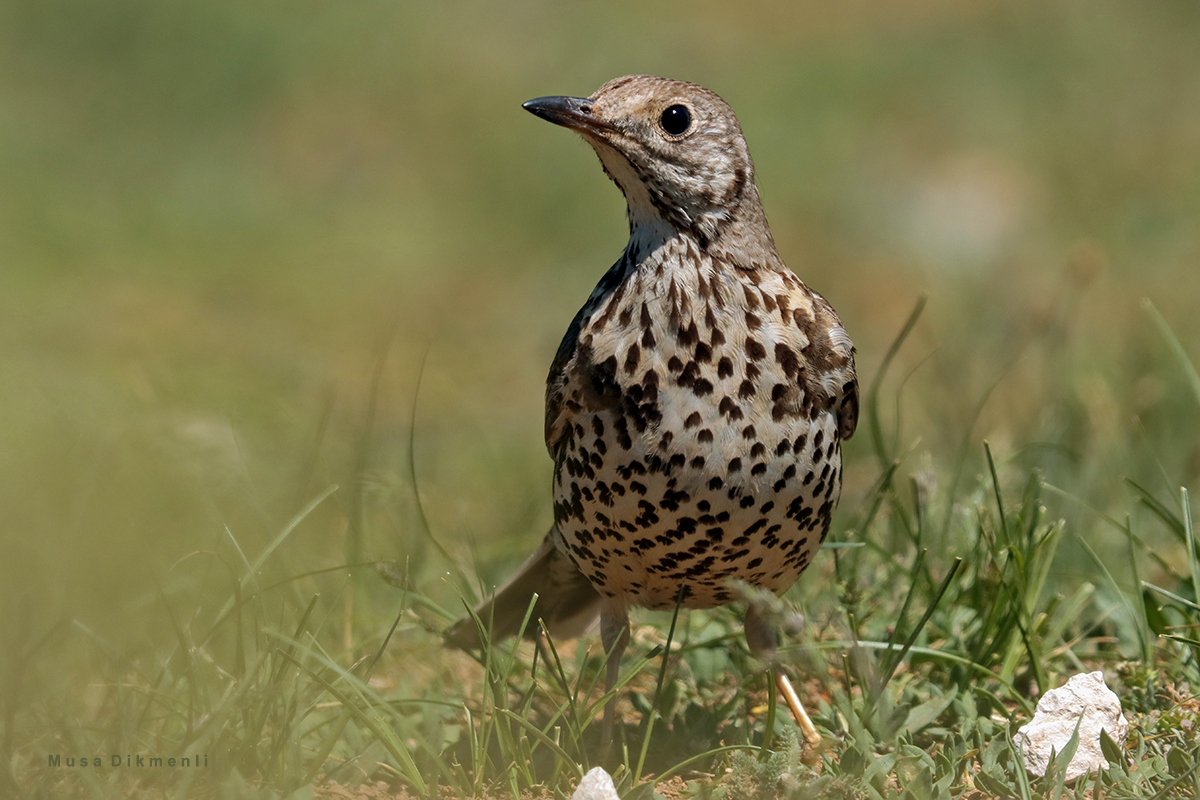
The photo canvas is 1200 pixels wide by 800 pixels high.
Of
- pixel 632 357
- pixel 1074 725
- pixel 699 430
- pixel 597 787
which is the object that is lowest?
pixel 597 787

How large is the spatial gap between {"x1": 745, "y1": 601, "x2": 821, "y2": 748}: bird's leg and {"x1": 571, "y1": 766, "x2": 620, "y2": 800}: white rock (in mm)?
957

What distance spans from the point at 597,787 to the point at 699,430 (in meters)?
0.96

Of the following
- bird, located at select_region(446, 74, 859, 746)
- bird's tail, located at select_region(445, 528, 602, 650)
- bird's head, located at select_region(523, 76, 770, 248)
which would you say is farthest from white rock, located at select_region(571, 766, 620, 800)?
bird's head, located at select_region(523, 76, 770, 248)

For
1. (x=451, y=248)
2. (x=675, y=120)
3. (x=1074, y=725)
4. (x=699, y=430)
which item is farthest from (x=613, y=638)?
(x=451, y=248)

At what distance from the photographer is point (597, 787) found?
→ 9.80 ft

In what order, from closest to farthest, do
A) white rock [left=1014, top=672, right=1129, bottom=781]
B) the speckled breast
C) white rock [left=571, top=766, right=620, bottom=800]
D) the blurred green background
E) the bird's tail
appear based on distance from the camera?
white rock [left=571, top=766, right=620, bottom=800] < white rock [left=1014, top=672, right=1129, bottom=781] < the speckled breast < the bird's tail < the blurred green background

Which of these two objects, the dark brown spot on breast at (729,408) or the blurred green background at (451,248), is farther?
the blurred green background at (451,248)

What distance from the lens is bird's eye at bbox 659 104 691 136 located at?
3.78 metres

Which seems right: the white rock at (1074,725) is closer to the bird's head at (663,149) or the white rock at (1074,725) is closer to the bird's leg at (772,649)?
the bird's leg at (772,649)

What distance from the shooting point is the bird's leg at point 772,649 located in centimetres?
385

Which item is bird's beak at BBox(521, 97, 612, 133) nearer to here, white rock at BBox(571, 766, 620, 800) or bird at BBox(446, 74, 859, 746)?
bird at BBox(446, 74, 859, 746)

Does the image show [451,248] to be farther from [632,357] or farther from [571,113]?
[632,357]

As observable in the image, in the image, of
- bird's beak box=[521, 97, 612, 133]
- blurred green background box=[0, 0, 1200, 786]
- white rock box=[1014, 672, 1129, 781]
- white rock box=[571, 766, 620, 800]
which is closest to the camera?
white rock box=[571, 766, 620, 800]

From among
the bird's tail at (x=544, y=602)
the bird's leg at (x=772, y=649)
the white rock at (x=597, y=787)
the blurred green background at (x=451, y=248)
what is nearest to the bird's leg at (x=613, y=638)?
the bird's tail at (x=544, y=602)
